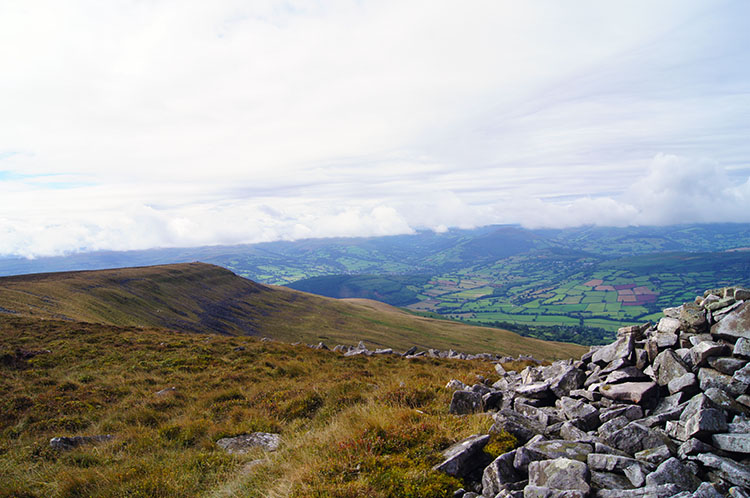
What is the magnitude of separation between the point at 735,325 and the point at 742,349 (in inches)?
47.3

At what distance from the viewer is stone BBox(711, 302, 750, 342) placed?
35.4 ft

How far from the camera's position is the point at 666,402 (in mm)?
10250

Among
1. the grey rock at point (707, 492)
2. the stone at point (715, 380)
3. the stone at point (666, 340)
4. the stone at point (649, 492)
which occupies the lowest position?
the stone at point (649, 492)

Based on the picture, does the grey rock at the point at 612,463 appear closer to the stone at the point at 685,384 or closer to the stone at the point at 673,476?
the stone at the point at 673,476

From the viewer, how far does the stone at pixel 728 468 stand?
658cm

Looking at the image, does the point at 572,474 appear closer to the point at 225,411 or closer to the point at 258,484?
the point at 258,484

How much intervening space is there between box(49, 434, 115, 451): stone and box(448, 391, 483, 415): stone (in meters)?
12.3

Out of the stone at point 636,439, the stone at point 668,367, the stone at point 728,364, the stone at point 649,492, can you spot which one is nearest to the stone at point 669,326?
the stone at point 668,367

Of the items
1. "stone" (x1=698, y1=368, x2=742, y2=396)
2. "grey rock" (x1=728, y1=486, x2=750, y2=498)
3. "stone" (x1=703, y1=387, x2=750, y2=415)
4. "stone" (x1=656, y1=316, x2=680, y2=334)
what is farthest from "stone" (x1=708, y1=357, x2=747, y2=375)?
"grey rock" (x1=728, y1=486, x2=750, y2=498)

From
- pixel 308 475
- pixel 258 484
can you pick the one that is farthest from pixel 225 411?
pixel 308 475

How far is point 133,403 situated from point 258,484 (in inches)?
466

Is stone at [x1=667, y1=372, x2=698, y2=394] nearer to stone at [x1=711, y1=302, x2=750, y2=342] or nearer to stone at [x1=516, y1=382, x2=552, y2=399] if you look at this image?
stone at [x1=711, y1=302, x2=750, y2=342]

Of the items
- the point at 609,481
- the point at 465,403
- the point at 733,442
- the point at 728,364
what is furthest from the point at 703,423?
the point at 465,403

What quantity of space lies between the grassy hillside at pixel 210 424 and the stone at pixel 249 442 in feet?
0.95
